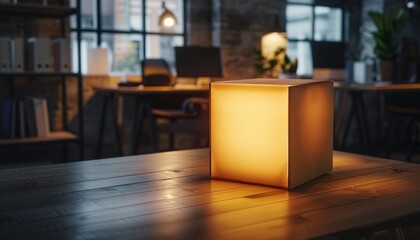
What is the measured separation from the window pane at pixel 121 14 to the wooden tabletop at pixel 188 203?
13.2 feet

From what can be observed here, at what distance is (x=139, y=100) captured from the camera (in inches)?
184

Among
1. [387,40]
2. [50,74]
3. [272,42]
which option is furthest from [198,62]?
[387,40]

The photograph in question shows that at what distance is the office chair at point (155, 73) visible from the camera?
471 cm

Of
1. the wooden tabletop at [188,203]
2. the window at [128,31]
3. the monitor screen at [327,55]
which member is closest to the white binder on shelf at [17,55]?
the window at [128,31]

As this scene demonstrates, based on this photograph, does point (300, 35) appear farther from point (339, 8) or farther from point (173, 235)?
point (173, 235)

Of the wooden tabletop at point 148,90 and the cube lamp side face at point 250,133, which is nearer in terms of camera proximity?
the cube lamp side face at point 250,133

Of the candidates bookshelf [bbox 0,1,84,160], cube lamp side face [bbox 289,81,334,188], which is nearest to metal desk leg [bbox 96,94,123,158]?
bookshelf [bbox 0,1,84,160]

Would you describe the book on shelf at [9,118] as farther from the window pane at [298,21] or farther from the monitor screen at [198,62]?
the window pane at [298,21]

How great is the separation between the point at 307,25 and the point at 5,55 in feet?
12.0

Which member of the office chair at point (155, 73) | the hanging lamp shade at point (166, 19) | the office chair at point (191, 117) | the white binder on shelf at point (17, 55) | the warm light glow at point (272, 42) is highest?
the hanging lamp shade at point (166, 19)

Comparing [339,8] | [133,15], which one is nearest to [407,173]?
[133,15]

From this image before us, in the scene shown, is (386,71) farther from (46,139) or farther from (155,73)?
(46,139)

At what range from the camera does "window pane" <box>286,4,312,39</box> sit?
6281 mm

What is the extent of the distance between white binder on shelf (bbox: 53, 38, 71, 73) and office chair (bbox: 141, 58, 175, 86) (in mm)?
714
